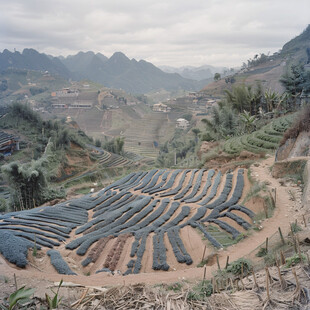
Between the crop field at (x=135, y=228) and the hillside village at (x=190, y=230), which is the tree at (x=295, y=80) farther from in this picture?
the crop field at (x=135, y=228)

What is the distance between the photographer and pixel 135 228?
12906 millimetres

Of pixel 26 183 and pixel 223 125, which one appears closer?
pixel 26 183

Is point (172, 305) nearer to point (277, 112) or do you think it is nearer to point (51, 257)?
point (51, 257)

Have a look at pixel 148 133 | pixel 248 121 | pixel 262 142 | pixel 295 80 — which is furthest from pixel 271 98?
pixel 148 133

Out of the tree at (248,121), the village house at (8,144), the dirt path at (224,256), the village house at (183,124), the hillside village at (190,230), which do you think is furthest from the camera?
the village house at (183,124)

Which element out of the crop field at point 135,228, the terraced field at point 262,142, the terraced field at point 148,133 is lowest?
the terraced field at point 148,133

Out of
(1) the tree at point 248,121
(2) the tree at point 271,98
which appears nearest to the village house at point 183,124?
(2) the tree at point 271,98

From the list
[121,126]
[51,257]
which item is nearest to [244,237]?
[51,257]

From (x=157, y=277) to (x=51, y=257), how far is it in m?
4.46

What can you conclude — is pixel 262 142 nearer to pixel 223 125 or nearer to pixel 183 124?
pixel 223 125

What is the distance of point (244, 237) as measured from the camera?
35.8 feet

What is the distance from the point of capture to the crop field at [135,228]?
10.4 metres

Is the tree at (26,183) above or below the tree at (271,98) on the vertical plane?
below

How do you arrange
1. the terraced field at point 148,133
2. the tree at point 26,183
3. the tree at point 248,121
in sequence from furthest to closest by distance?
the terraced field at point 148,133 → the tree at point 248,121 → the tree at point 26,183
